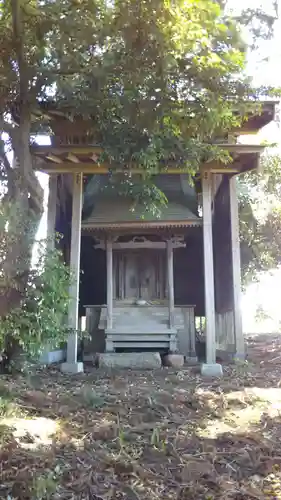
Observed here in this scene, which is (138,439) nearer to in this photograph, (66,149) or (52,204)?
(66,149)

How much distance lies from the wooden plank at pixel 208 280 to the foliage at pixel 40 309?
9.53 feet

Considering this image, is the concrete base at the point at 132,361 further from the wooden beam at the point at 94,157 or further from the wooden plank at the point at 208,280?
the wooden beam at the point at 94,157

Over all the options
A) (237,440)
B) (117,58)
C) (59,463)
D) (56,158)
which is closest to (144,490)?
(59,463)

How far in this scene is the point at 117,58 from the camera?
6.19 metres

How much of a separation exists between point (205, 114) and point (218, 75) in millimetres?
484

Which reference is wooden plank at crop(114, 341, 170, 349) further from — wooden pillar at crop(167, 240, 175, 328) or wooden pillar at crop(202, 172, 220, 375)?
wooden pillar at crop(202, 172, 220, 375)

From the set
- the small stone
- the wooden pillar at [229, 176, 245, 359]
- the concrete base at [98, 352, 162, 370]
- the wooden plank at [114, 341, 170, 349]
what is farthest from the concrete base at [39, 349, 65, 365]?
the wooden pillar at [229, 176, 245, 359]

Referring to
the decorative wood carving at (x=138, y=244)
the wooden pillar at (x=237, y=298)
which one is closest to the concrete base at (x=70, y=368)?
the decorative wood carving at (x=138, y=244)

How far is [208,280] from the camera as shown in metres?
8.42

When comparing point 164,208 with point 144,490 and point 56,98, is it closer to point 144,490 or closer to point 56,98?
point 56,98

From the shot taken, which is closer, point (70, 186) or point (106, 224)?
point (106, 224)

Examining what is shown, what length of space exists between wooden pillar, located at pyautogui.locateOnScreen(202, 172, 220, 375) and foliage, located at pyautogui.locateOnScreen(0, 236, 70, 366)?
2905 mm

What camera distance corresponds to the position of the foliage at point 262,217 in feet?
42.8

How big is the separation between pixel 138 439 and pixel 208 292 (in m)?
4.00
